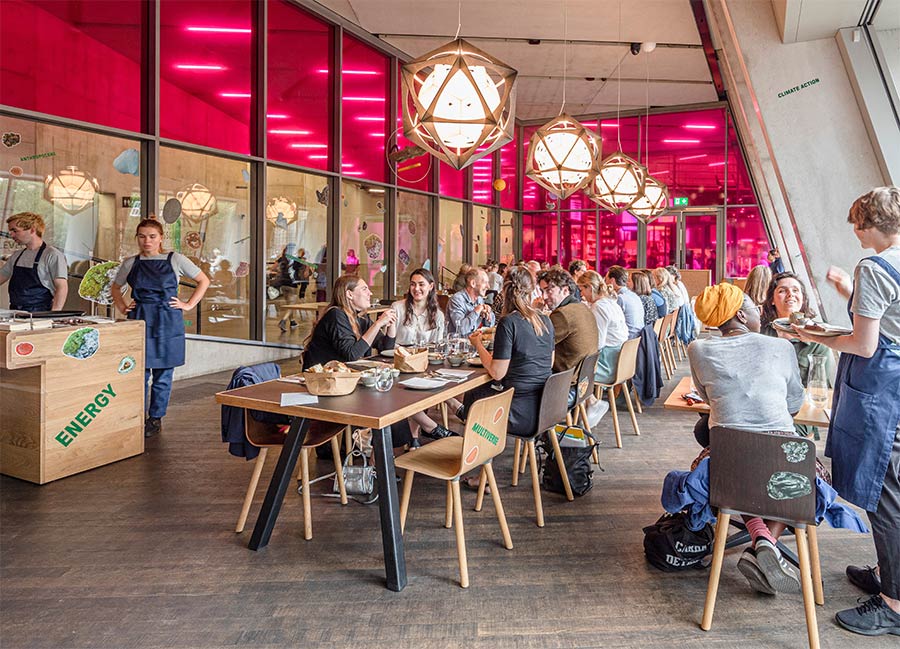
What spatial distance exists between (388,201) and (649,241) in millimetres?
7279

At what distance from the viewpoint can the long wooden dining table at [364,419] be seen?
2986mm

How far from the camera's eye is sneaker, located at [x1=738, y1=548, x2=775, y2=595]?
292 centimetres

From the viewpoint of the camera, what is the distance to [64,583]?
301cm

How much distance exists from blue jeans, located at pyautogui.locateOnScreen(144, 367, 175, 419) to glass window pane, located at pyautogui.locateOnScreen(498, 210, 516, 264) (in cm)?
1116

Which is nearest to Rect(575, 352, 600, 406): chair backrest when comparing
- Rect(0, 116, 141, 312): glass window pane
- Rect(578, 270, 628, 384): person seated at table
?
Rect(578, 270, 628, 384): person seated at table

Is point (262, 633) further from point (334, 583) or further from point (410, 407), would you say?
point (410, 407)

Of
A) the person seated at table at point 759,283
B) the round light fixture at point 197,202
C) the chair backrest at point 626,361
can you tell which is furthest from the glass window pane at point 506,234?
the person seated at table at point 759,283

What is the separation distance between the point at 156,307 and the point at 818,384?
4.67m

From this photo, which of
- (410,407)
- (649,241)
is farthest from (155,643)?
(649,241)

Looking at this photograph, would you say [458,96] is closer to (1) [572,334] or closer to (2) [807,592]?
(1) [572,334]

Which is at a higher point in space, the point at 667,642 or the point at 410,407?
the point at 410,407

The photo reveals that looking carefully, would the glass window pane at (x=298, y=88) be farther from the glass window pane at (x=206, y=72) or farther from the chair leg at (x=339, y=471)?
the chair leg at (x=339, y=471)

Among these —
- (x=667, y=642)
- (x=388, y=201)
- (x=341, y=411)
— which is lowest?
(x=667, y=642)

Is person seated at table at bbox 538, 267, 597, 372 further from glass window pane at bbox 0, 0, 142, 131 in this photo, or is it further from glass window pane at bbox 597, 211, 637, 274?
glass window pane at bbox 597, 211, 637, 274
